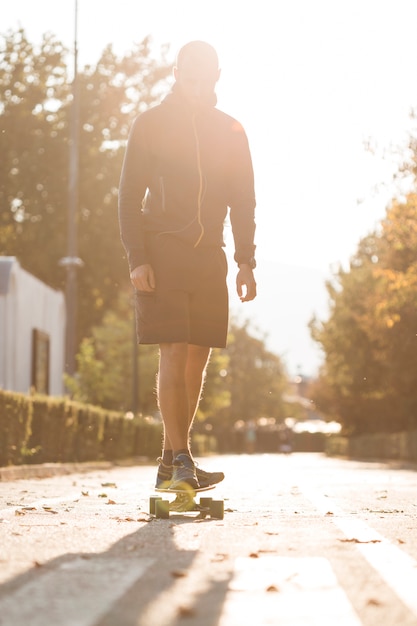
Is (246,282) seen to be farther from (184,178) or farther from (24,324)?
(24,324)

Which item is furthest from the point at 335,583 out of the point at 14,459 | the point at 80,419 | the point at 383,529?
the point at 80,419

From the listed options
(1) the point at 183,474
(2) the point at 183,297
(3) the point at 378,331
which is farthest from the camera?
(3) the point at 378,331

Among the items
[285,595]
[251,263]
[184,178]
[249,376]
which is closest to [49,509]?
[251,263]

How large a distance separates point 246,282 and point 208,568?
11.6ft

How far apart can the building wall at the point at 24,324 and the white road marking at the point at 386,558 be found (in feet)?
75.6

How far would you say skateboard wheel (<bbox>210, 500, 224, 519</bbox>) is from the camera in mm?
7262

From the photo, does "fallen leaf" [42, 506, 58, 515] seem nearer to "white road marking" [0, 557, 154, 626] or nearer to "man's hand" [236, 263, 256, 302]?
"man's hand" [236, 263, 256, 302]

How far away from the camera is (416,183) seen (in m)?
27.6

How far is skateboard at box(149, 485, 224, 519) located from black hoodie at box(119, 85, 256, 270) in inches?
55.4

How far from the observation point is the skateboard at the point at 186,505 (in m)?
7.18

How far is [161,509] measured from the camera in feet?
23.5

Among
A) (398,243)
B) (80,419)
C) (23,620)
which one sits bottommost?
(23,620)

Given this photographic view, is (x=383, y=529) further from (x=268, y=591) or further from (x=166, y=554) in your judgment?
(x=268, y=591)

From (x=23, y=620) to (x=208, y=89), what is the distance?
196 inches
